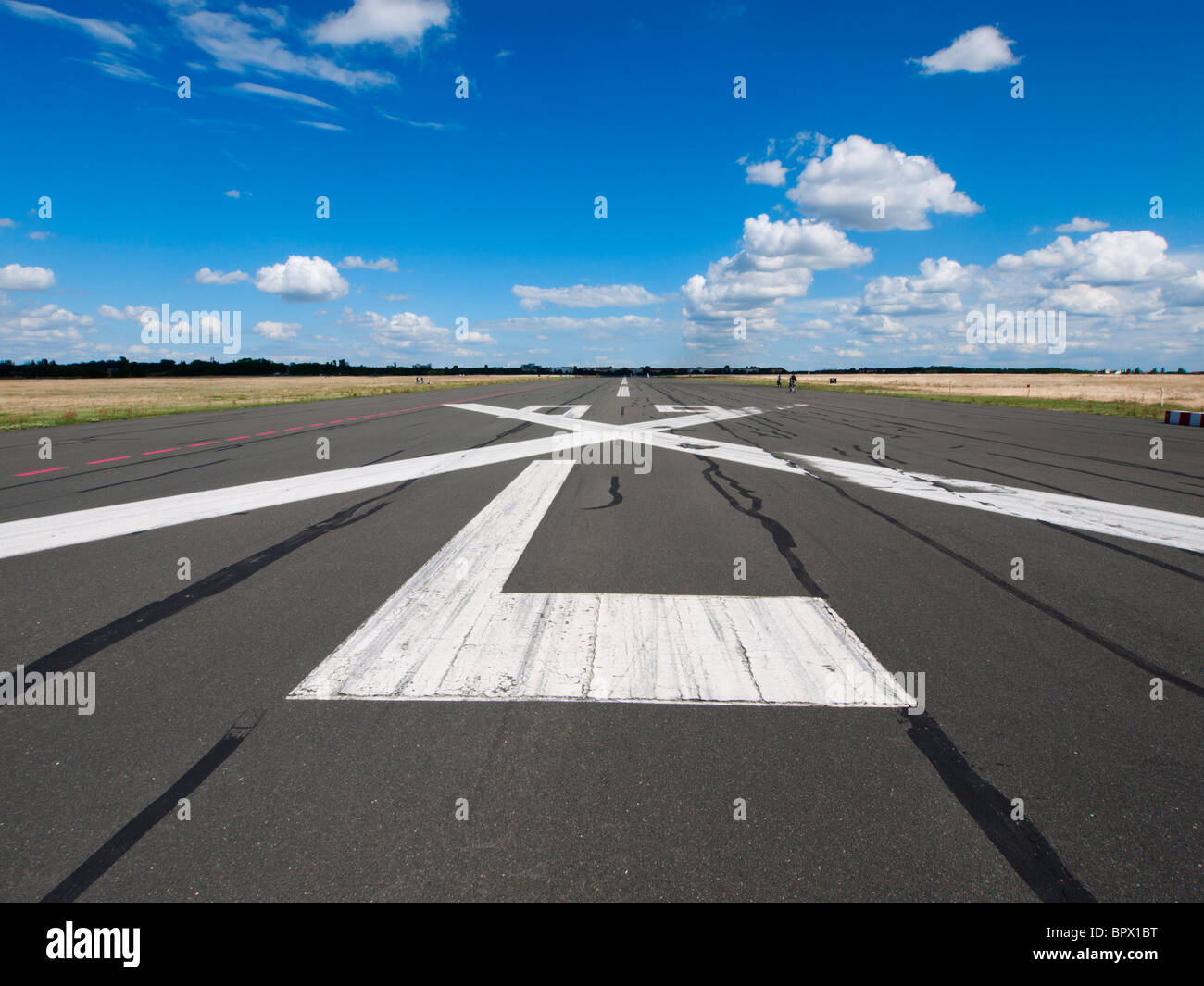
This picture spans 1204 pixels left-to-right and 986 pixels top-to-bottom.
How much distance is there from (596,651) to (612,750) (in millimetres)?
1035

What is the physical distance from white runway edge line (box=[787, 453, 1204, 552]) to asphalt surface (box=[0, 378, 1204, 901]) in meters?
0.94

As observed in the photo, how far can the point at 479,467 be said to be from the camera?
422 inches

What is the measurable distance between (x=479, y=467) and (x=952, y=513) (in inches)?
283

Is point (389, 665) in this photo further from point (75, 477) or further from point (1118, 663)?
point (75, 477)

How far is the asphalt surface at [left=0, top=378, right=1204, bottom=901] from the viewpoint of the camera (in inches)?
85.0

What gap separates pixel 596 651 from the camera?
3822mm

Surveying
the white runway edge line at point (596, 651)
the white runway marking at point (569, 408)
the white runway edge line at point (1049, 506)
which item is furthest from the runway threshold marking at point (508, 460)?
the white runway marking at point (569, 408)

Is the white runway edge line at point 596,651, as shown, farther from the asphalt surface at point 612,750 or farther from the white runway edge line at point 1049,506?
the white runway edge line at point 1049,506

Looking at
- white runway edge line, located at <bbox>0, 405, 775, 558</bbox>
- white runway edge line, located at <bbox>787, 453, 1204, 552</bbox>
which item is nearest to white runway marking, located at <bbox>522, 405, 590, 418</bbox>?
white runway edge line, located at <bbox>0, 405, 775, 558</bbox>

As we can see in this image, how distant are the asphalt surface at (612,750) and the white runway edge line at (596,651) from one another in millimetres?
161

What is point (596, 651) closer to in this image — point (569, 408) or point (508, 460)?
point (508, 460)

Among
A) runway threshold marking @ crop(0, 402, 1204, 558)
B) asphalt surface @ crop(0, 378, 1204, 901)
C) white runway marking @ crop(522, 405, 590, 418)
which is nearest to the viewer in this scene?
asphalt surface @ crop(0, 378, 1204, 901)

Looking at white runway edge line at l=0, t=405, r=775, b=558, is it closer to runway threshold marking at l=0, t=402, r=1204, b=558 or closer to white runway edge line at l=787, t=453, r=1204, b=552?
runway threshold marking at l=0, t=402, r=1204, b=558

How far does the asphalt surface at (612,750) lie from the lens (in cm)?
216
